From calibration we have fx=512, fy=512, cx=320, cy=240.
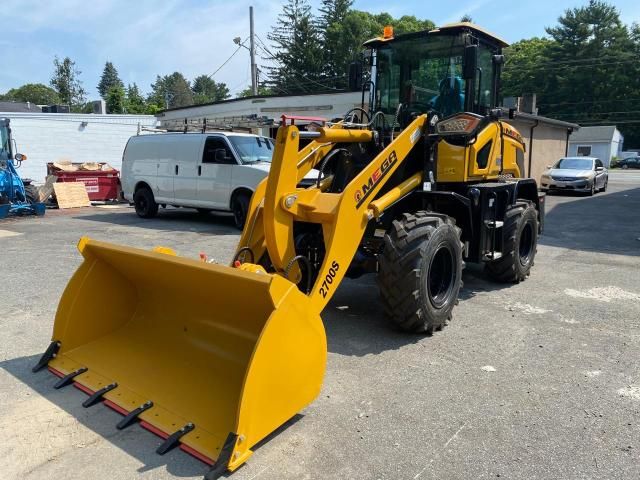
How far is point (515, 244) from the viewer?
6.57m

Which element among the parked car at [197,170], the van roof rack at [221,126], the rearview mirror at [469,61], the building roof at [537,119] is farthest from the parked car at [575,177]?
the rearview mirror at [469,61]

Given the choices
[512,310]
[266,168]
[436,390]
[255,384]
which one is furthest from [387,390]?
[266,168]

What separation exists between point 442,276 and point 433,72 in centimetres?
252

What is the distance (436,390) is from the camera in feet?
12.7

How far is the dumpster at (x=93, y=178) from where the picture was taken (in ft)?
59.3

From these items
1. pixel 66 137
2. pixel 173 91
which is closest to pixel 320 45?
pixel 66 137

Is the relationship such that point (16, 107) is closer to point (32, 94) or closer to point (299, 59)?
point (299, 59)

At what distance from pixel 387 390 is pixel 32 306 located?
14.2 ft

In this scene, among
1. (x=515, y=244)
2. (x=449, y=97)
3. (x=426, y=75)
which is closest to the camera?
(x=449, y=97)

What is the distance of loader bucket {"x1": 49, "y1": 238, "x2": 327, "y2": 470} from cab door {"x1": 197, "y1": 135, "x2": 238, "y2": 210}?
24.4ft

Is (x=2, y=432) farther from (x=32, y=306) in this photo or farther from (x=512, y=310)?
(x=512, y=310)

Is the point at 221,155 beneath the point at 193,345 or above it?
above

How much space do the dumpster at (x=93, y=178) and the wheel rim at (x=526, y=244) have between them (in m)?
15.5

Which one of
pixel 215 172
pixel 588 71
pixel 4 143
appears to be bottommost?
pixel 215 172
